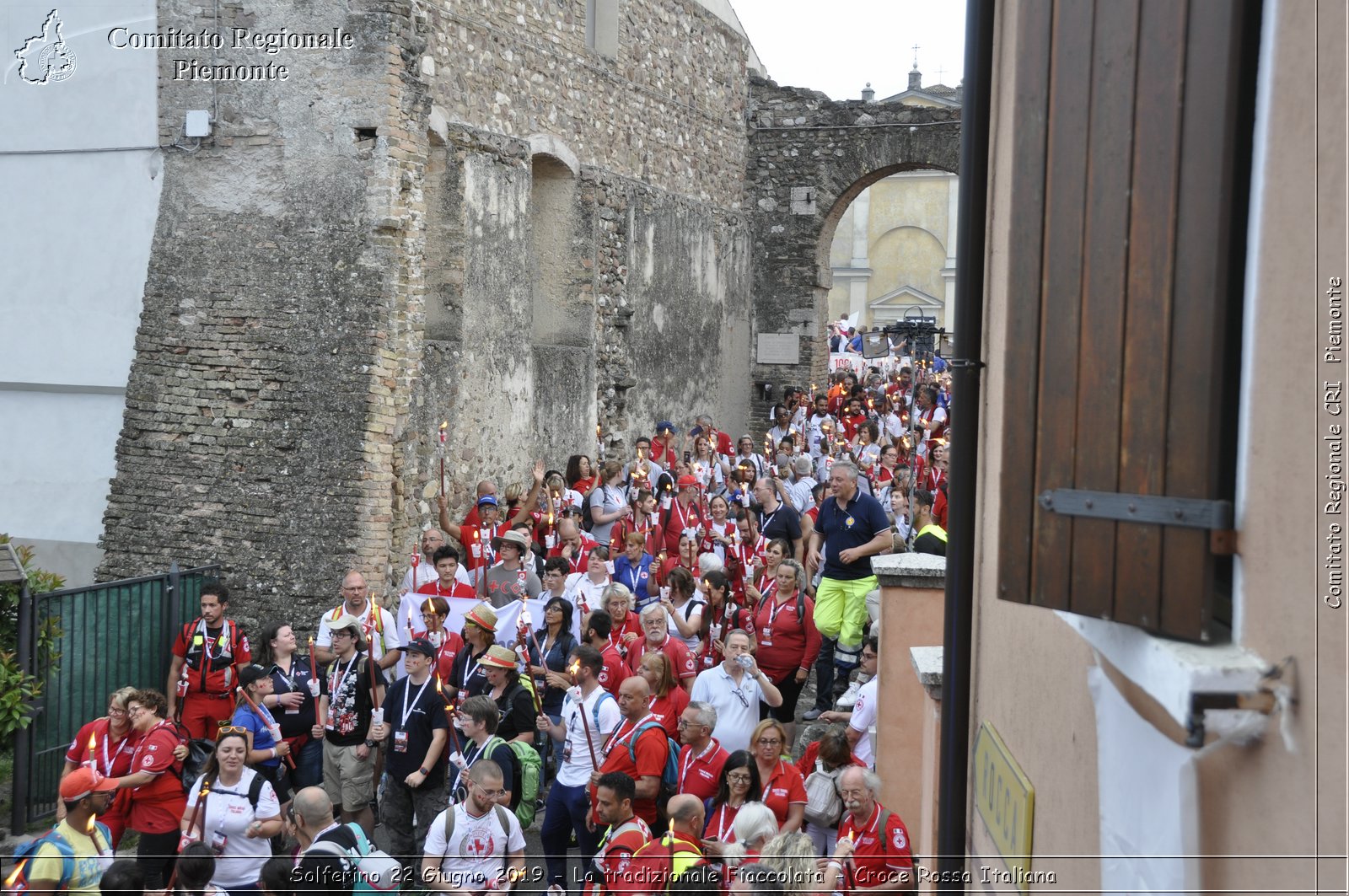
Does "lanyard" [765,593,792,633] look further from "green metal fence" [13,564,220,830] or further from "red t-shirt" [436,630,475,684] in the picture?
"green metal fence" [13,564,220,830]

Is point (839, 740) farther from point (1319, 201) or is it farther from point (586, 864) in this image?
point (1319, 201)

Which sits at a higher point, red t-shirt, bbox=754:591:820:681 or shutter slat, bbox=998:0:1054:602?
shutter slat, bbox=998:0:1054:602

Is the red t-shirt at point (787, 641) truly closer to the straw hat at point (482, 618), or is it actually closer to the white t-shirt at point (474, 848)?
the straw hat at point (482, 618)

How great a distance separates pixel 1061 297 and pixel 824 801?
4.19 m

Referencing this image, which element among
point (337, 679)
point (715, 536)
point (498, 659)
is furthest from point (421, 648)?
point (715, 536)

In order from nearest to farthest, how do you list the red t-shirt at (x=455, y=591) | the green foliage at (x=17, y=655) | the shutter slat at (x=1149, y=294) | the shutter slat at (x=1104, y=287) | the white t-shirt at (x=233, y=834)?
the shutter slat at (x=1149, y=294) < the shutter slat at (x=1104, y=287) < the white t-shirt at (x=233, y=834) < the green foliage at (x=17, y=655) < the red t-shirt at (x=455, y=591)

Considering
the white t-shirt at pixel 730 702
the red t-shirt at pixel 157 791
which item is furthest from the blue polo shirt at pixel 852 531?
the red t-shirt at pixel 157 791

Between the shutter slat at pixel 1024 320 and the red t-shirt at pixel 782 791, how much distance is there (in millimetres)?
3685

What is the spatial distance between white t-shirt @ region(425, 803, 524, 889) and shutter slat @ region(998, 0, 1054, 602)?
13.2ft

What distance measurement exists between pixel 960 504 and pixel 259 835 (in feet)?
13.8

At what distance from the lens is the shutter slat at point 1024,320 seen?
3.01 metres

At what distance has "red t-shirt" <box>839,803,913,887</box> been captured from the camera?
5.66m

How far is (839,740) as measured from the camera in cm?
666

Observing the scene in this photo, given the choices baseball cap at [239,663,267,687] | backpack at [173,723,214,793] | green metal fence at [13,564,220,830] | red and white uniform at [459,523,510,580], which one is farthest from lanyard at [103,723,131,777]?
red and white uniform at [459,523,510,580]
